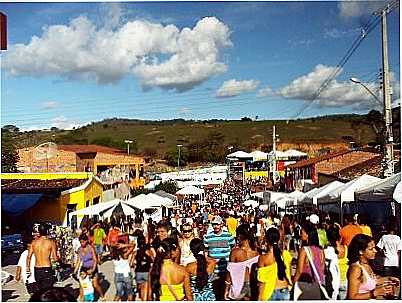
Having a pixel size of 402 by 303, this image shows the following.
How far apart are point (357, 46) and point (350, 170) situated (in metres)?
1.92

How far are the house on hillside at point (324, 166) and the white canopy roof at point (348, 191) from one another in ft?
0.66

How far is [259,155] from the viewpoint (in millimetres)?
8359

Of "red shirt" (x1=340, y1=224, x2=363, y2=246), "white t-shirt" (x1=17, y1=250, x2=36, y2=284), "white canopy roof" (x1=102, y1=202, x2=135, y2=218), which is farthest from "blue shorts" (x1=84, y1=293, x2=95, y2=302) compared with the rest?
"red shirt" (x1=340, y1=224, x2=363, y2=246)

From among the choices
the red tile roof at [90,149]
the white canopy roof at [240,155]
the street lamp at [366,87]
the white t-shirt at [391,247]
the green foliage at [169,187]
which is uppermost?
the street lamp at [366,87]

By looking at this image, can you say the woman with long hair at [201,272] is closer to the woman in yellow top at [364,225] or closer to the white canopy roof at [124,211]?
the white canopy roof at [124,211]

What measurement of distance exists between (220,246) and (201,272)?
424 millimetres

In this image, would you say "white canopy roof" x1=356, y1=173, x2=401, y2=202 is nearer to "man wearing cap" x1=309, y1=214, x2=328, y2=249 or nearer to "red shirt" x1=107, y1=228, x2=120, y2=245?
"man wearing cap" x1=309, y1=214, x2=328, y2=249

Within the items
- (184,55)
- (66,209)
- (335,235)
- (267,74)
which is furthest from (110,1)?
(335,235)

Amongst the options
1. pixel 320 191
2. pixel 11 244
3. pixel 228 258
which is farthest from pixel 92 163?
pixel 320 191

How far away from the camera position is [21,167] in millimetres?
8156

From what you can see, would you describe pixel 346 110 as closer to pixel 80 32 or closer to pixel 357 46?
pixel 357 46

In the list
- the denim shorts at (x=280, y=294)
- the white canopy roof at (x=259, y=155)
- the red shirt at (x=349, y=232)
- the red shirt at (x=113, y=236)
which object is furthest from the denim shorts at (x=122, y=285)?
the red shirt at (x=349, y=232)

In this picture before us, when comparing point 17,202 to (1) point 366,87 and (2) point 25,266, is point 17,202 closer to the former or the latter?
(2) point 25,266

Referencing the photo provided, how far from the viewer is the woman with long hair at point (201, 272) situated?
736 centimetres
